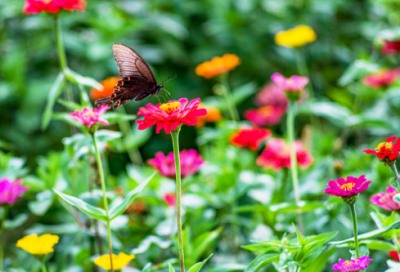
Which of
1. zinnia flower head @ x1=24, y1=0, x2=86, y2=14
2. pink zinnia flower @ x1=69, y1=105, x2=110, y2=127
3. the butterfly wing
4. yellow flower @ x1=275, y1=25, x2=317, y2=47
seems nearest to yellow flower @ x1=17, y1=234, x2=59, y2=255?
pink zinnia flower @ x1=69, y1=105, x2=110, y2=127

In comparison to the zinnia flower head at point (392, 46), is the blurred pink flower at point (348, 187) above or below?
above

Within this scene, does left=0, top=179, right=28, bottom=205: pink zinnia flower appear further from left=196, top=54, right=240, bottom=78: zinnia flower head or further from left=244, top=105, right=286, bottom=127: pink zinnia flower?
left=244, top=105, right=286, bottom=127: pink zinnia flower

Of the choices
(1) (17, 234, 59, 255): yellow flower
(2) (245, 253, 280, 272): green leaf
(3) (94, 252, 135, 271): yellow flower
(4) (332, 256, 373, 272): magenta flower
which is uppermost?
(4) (332, 256, 373, 272): magenta flower

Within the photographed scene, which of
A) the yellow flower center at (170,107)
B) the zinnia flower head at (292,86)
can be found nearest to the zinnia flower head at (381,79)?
the zinnia flower head at (292,86)

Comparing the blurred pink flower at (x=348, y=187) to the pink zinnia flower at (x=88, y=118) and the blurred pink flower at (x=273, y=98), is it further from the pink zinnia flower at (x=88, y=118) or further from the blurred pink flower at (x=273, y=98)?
the blurred pink flower at (x=273, y=98)

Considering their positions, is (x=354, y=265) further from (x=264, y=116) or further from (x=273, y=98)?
(x=273, y=98)
